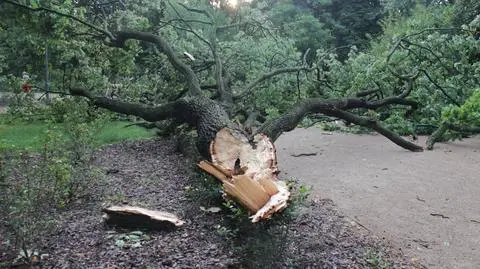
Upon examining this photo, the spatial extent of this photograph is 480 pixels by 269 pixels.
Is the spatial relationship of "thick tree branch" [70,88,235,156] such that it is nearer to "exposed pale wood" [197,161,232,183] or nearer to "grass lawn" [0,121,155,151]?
"exposed pale wood" [197,161,232,183]

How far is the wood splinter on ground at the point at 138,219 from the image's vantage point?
3.12 m

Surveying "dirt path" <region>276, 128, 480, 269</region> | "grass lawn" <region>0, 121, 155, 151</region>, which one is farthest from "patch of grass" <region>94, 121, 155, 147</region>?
"dirt path" <region>276, 128, 480, 269</region>

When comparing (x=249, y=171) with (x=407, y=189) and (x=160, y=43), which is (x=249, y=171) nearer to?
(x=407, y=189)

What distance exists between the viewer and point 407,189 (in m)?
4.60

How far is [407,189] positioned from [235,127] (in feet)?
6.31

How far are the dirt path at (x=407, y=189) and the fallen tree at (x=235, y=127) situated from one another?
594 millimetres

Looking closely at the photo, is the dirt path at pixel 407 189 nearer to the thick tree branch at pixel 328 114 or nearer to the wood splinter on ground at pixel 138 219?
the thick tree branch at pixel 328 114

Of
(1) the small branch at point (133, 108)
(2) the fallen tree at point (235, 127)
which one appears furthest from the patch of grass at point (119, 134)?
(2) the fallen tree at point (235, 127)

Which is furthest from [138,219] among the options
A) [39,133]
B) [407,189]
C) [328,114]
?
[39,133]

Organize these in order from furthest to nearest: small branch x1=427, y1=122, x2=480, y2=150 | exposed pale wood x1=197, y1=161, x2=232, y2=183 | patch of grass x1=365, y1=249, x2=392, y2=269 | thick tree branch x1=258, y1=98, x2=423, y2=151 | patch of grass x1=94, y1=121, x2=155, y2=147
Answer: patch of grass x1=94, y1=121, x2=155, y2=147 → small branch x1=427, y1=122, x2=480, y2=150 → thick tree branch x1=258, y1=98, x2=423, y2=151 → exposed pale wood x1=197, y1=161, x2=232, y2=183 → patch of grass x1=365, y1=249, x2=392, y2=269

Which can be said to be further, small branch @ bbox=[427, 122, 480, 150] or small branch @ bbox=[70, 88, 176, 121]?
small branch @ bbox=[427, 122, 480, 150]

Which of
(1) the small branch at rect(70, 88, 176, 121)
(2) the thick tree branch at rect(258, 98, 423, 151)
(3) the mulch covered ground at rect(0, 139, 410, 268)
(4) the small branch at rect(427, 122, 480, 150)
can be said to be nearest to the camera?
(3) the mulch covered ground at rect(0, 139, 410, 268)

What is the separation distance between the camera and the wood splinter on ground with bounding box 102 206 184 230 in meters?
3.12

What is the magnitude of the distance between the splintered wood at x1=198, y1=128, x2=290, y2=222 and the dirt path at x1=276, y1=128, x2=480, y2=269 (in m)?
0.84
